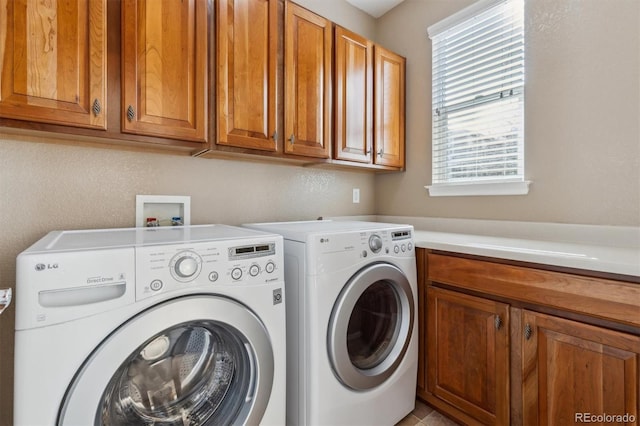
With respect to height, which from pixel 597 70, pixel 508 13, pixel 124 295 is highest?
pixel 508 13

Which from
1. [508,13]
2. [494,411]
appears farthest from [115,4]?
[494,411]

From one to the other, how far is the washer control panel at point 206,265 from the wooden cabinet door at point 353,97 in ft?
3.27

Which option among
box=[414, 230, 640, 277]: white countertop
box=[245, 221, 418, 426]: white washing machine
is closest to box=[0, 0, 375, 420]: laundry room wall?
box=[245, 221, 418, 426]: white washing machine

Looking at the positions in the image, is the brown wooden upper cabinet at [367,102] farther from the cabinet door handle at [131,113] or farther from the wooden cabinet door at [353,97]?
the cabinet door handle at [131,113]

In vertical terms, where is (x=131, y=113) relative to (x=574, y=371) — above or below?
above

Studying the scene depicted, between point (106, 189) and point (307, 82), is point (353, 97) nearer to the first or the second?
point (307, 82)

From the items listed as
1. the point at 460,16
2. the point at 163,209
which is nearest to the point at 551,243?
the point at 460,16

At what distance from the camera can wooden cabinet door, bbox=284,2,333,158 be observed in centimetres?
173

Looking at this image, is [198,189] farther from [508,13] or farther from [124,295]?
[508,13]

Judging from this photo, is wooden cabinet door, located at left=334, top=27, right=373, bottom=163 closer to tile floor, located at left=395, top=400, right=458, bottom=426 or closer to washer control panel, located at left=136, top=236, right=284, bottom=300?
washer control panel, located at left=136, top=236, right=284, bottom=300

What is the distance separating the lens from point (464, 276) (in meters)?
1.48

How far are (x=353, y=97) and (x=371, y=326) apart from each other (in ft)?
4.53

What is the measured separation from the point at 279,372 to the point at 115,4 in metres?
1.58

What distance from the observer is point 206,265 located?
101cm
